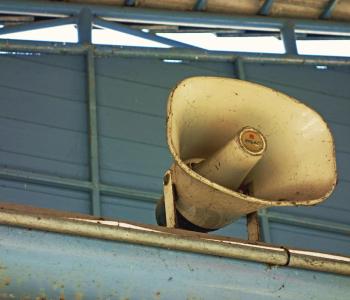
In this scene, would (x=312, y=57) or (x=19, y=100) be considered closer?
(x=19, y=100)

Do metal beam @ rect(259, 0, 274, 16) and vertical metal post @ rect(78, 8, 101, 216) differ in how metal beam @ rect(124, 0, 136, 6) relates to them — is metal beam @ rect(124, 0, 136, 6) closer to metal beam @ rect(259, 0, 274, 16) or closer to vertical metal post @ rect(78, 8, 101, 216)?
vertical metal post @ rect(78, 8, 101, 216)

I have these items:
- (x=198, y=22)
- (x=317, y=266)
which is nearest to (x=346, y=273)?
(x=317, y=266)

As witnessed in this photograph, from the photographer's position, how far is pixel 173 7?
8.66 m

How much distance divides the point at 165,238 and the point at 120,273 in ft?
0.70

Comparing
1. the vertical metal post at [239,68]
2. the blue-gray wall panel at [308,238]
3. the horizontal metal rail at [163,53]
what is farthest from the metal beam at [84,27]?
the blue-gray wall panel at [308,238]

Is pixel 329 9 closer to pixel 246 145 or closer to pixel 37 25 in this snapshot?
pixel 37 25

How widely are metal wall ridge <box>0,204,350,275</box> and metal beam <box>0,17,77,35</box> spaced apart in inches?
185

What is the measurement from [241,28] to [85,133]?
1.92m

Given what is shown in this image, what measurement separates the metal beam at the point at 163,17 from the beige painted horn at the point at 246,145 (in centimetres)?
402


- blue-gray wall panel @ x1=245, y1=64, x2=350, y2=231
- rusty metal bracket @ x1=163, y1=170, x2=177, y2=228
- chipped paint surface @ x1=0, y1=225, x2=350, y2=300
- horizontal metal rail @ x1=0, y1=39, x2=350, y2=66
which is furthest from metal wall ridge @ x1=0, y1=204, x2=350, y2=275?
blue-gray wall panel @ x1=245, y1=64, x2=350, y2=231

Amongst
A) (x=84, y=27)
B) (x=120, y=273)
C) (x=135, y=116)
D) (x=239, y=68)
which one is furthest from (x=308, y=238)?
(x=120, y=273)

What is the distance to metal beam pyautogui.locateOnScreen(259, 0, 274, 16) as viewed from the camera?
888 cm

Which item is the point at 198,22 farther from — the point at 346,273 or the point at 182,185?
the point at 346,273

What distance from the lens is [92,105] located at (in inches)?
307
